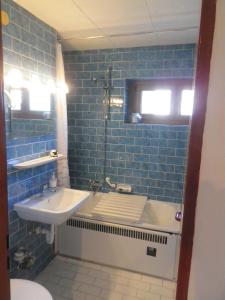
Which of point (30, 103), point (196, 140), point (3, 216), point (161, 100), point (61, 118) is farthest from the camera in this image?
point (161, 100)

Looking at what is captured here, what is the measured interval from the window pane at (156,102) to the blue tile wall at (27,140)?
3.97 feet

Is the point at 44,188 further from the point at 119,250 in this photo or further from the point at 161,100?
the point at 161,100

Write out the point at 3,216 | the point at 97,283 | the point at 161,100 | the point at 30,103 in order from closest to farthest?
the point at 3,216, the point at 30,103, the point at 97,283, the point at 161,100

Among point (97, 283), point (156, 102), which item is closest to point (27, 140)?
point (97, 283)

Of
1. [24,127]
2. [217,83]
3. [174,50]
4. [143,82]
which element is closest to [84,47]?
[143,82]

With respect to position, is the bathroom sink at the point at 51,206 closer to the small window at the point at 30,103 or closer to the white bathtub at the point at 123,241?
the white bathtub at the point at 123,241

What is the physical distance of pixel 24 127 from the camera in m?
2.05

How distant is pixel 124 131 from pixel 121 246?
137 cm

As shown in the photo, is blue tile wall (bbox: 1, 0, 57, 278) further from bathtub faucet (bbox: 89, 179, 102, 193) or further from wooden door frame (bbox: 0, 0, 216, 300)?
wooden door frame (bbox: 0, 0, 216, 300)

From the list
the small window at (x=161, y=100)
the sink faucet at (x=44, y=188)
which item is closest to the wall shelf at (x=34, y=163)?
the sink faucet at (x=44, y=188)

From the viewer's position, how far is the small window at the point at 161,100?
2.85m

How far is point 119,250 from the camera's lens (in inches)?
96.3

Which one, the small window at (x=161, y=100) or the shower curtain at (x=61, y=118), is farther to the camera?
the small window at (x=161, y=100)

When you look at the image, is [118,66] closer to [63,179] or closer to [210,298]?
[63,179]
